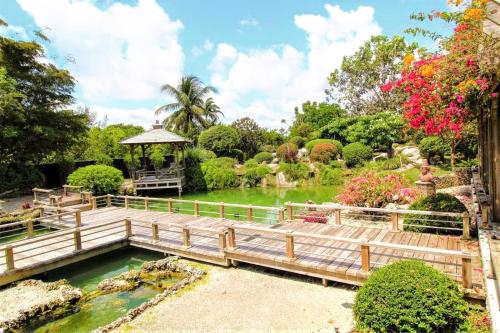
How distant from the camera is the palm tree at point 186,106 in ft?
98.1

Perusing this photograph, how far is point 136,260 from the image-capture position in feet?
28.1

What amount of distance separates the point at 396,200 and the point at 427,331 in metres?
7.98

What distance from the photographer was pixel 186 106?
29.9m

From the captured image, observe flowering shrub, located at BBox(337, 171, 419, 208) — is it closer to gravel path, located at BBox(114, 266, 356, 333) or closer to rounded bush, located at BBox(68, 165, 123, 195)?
gravel path, located at BBox(114, 266, 356, 333)

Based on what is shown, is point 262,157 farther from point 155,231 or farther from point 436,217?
point 436,217

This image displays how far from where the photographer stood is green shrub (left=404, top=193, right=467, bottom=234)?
6.88m

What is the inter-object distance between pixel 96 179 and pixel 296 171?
479 inches

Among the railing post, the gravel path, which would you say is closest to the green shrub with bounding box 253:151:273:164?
the gravel path

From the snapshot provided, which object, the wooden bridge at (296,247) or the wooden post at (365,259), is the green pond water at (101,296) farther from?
the wooden post at (365,259)

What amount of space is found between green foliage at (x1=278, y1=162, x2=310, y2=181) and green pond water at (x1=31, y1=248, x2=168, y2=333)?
1422 cm

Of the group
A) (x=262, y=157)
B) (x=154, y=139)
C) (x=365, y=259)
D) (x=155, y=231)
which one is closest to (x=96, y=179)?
(x=154, y=139)

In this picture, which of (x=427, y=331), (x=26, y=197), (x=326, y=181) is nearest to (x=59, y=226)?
(x=26, y=197)

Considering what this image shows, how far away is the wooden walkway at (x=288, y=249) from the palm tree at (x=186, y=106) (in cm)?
2125

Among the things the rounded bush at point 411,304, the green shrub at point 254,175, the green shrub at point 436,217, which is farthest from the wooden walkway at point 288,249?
the green shrub at point 254,175
